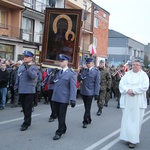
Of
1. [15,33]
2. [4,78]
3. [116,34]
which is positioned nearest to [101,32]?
[116,34]

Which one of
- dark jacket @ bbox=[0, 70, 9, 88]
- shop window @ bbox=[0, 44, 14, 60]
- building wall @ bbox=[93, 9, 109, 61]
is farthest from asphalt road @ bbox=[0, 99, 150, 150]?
building wall @ bbox=[93, 9, 109, 61]

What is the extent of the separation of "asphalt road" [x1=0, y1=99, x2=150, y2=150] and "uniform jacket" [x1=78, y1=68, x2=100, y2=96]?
1.00m

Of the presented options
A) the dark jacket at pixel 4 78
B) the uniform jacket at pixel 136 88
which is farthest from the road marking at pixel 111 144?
the dark jacket at pixel 4 78

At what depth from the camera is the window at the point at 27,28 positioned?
25.8 m

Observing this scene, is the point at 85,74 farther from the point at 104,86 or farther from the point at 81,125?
the point at 104,86

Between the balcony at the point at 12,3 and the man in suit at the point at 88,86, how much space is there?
1623cm

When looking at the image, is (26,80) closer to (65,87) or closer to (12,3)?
(65,87)

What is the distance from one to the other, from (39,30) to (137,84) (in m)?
22.7

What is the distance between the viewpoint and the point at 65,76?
647 centimetres

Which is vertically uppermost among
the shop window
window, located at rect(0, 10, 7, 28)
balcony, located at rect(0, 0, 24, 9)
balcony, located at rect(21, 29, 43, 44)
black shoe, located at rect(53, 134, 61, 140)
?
balcony, located at rect(0, 0, 24, 9)

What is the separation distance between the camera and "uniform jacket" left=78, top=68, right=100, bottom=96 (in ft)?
26.0

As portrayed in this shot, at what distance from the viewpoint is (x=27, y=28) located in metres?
26.4

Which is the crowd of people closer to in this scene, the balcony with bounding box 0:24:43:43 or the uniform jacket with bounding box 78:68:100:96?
the uniform jacket with bounding box 78:68:100:96

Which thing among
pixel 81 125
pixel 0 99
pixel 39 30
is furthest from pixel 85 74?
pixel 39 30
